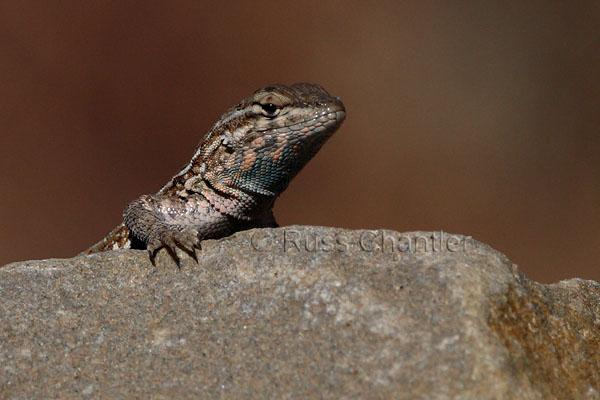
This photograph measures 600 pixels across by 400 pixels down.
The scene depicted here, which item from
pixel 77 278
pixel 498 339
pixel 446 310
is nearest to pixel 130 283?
pixel 77 278

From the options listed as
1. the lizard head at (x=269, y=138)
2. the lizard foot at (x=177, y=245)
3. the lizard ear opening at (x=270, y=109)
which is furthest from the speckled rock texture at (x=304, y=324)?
the lizard ear opening at (x=270, y=109)

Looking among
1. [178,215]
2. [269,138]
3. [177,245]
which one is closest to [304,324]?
[177,245]

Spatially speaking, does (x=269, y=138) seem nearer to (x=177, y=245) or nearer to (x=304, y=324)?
(x=177, y=245)

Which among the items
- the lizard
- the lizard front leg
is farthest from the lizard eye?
the lizard front leg

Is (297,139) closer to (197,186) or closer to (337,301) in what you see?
(197,186)

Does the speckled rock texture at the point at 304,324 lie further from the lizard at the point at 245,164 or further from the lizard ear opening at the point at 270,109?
the lizard ear opening at the point at 270,109

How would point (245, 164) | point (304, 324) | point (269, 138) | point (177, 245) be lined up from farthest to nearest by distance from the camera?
point (245, 164), point (269, 138), point (177, 245), point (304, 324)
